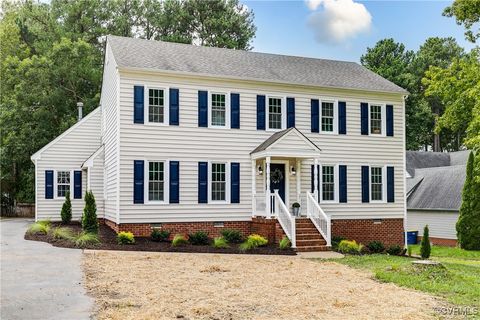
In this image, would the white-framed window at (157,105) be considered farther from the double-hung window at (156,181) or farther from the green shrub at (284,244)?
the green shrub at (284,244)

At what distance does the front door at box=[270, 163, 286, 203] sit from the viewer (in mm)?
19422

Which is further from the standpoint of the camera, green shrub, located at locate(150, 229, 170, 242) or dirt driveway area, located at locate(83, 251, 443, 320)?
green shrub, located at locate(150, 229, 170, 242)

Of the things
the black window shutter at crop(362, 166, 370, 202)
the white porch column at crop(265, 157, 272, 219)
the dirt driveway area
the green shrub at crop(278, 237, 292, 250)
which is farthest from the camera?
the black window shutter at crop(362, 166, 370, 202)

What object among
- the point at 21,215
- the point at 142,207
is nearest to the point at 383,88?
the point at 142,207

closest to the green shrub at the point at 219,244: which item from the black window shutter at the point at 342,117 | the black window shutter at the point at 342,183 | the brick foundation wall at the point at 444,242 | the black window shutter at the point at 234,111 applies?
the black window shutter at the point at 234,111

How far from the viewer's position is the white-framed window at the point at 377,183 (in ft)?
69.1

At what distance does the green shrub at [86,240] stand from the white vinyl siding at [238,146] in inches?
64.5

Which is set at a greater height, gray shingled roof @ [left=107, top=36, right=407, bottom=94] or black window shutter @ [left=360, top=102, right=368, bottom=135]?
gray shingled roof @ [left=107, top=36, right=407, bottom=94]

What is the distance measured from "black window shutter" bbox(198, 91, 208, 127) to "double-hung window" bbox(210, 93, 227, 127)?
0.88 feet

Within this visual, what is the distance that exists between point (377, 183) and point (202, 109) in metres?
8.32

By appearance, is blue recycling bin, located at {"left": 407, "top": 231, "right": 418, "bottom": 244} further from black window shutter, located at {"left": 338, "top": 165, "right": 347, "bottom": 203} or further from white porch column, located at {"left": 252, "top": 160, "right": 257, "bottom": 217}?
white porch column, located at {"left": 252, "top": 160, "right": 257, "bottom": 217}

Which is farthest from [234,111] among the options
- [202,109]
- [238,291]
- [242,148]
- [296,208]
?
[238,291]

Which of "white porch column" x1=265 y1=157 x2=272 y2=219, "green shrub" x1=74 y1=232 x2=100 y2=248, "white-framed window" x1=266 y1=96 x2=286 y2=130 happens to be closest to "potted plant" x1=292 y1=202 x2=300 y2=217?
"white porch column" x1=265 y1=157 x2=272 y2=219

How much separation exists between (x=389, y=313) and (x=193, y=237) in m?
10.0
